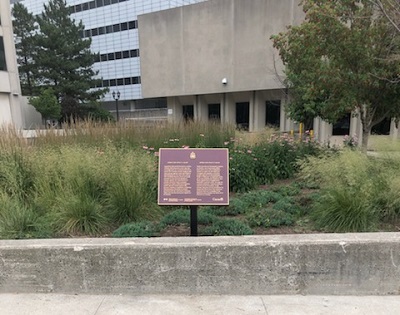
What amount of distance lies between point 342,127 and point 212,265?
22262 millimetres

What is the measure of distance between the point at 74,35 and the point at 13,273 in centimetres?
4026

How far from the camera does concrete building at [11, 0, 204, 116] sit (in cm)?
4756

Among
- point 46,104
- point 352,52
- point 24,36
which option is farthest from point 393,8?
point 24,36

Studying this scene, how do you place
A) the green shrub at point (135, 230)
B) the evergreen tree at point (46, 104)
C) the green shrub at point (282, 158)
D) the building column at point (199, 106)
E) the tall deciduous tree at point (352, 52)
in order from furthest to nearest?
the building column at point (199, 106) < the evergreen tree at point (46, 104) < the green shrub at point (282, 158) < the tall deciduous tree at point (352, 52) < the green shrub at point (135, 230)

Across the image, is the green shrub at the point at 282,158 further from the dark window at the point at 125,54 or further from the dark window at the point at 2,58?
the dark window at the point at 125,54

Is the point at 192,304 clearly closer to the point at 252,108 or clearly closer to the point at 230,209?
the point at 230,209

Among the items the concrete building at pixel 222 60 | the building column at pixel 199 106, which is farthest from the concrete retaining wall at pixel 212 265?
the building column at pixel 199 106

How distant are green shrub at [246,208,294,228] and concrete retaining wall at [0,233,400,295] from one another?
1014 millimetres

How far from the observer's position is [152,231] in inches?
149

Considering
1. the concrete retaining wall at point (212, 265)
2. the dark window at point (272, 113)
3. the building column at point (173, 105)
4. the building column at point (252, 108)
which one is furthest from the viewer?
the building column at point (173, 105)

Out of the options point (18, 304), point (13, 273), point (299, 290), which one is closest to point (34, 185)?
point (13, 273)

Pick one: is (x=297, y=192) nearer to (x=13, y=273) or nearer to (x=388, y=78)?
(x=388, y=78)

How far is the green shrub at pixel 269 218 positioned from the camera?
4.16 meters

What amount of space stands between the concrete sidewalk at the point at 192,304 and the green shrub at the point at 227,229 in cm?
82
